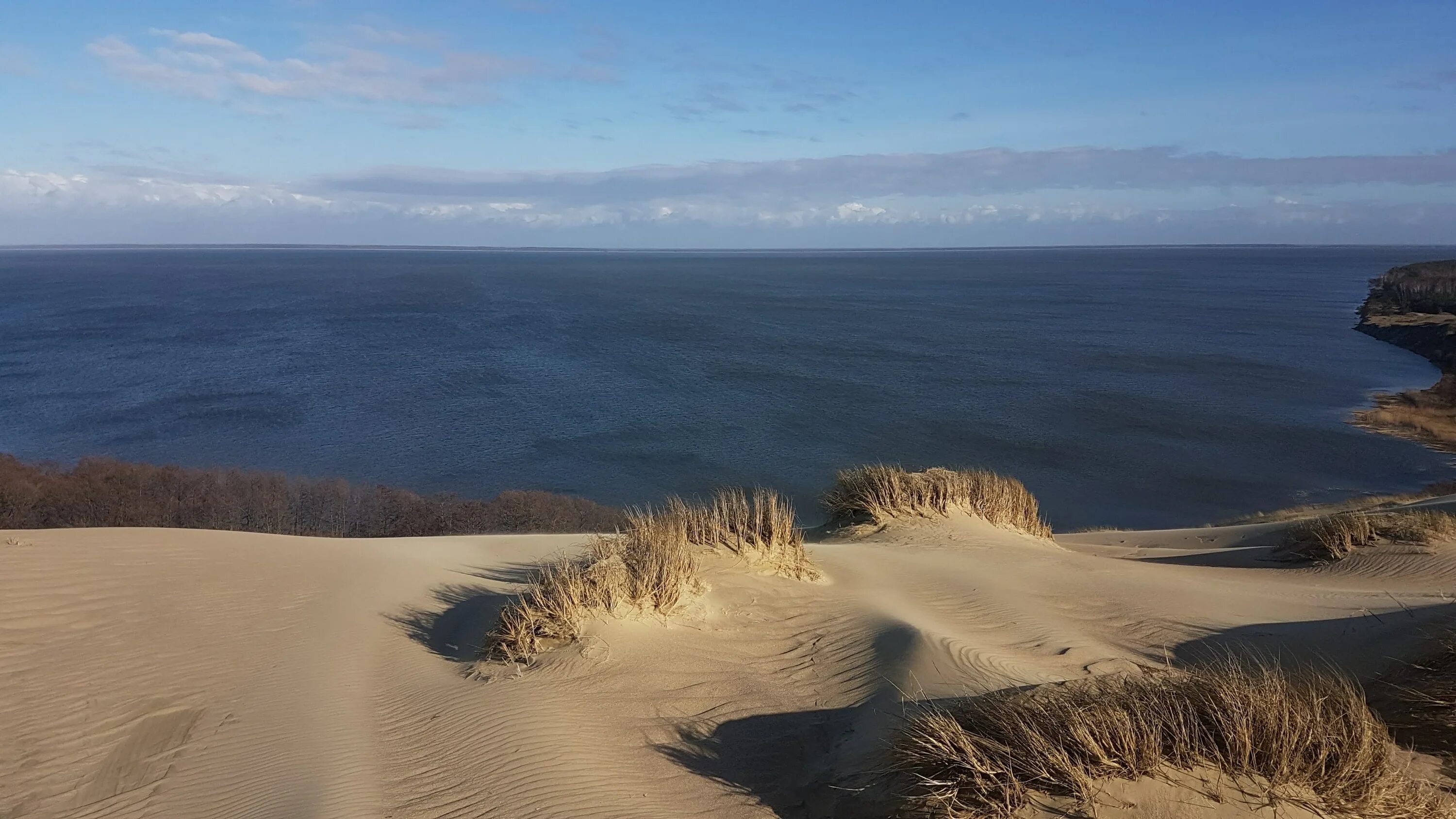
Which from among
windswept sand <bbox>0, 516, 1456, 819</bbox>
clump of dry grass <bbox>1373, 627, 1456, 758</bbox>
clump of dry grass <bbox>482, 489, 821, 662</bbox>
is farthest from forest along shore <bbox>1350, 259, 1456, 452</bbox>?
clump of dry grass <bbox>1373, 627, 1456, 758</bbox>

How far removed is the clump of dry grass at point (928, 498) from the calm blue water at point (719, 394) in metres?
7.47

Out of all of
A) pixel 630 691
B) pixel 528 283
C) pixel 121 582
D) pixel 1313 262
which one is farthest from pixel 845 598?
pixel 1313 262

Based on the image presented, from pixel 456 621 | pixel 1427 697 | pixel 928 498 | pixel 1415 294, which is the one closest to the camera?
pixel 1427 697

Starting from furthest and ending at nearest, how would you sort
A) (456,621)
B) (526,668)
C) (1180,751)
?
(456,621) → (526,668) → (1180,751)

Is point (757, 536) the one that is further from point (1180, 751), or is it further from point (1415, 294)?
point (1415, 294)

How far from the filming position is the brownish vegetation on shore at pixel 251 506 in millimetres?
17688

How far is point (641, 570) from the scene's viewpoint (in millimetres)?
7688

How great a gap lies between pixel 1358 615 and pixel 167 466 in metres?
23.2

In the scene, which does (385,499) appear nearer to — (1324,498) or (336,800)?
(336,800)

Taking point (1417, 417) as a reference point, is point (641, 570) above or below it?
above

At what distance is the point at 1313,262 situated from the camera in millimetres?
192875

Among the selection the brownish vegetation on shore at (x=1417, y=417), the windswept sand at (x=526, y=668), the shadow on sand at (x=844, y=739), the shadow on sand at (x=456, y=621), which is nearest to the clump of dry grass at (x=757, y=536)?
the windswept sand at (x=526, y=668)

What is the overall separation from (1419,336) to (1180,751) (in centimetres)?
6163

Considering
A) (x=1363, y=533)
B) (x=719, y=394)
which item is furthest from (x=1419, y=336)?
(x=1363, y=533)
